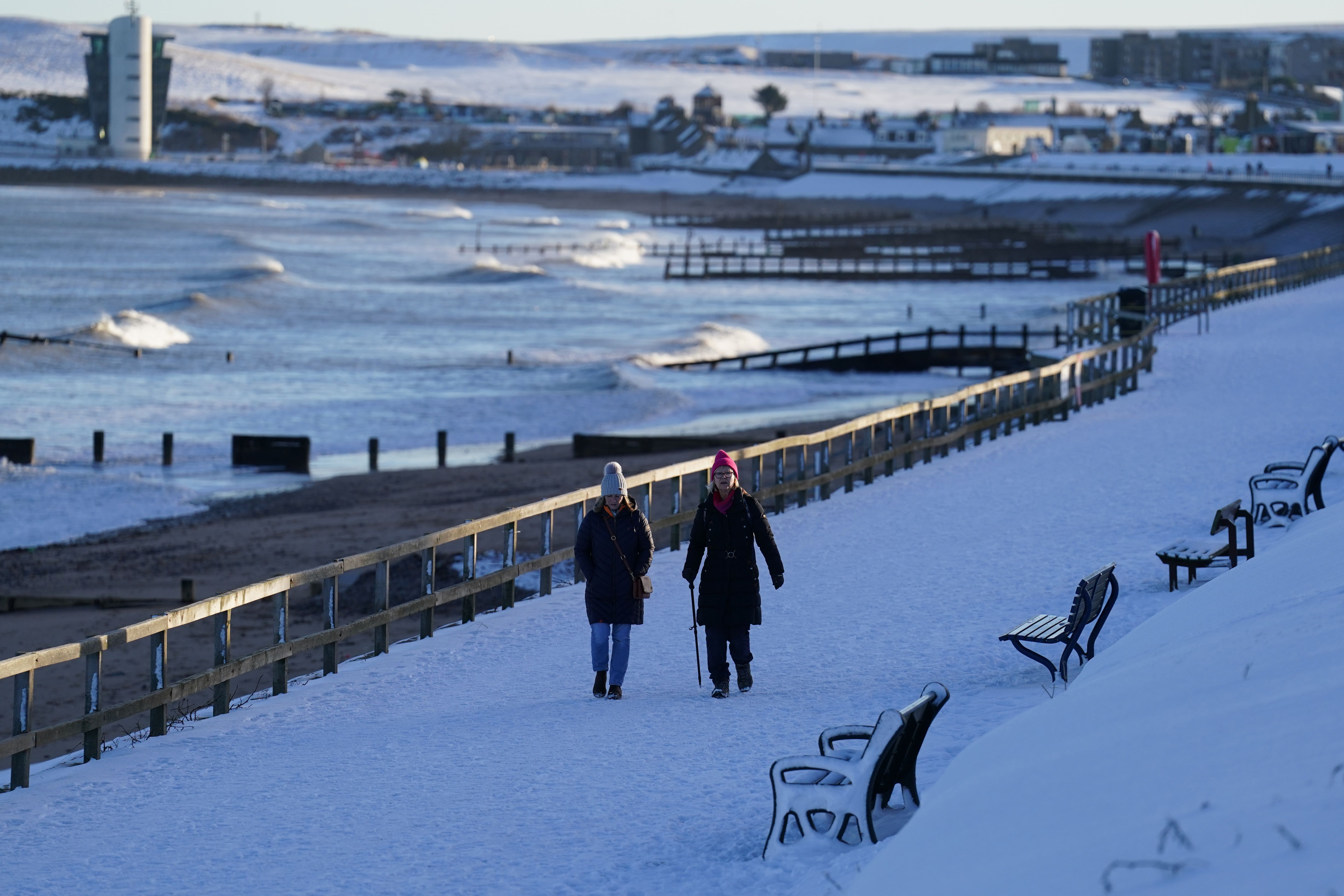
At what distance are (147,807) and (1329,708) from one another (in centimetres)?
575

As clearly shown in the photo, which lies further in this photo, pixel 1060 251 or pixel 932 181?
pixel 932 181

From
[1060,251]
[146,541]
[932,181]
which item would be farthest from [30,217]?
[146,541]

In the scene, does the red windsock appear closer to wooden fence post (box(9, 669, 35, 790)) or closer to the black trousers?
the black trousers

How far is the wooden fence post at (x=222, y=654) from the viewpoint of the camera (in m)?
10.3

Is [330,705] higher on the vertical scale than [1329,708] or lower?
lower

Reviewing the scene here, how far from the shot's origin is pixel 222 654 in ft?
33.8

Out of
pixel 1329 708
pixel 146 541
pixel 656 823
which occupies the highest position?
pixel 1329 708

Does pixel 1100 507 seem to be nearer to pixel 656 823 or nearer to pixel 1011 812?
pixel 656 823

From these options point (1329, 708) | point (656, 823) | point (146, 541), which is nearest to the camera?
point (1329, 708)

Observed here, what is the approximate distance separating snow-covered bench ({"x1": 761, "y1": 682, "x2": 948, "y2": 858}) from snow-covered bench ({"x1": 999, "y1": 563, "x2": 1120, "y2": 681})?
2007mm

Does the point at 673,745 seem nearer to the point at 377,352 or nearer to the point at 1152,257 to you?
the point at 1152,257

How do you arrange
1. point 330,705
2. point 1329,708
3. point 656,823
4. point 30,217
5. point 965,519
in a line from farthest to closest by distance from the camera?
point 30,217 → point 965,519 → point 330,705 → point 656,823 → point 1329,708

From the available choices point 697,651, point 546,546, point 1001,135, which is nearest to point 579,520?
point 546,546

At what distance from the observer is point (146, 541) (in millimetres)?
22422
